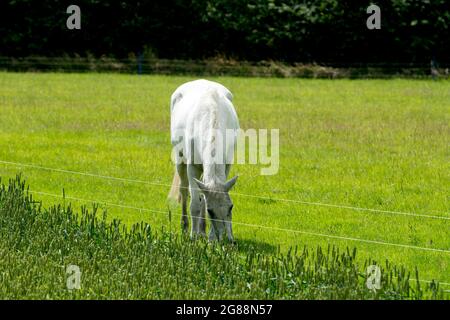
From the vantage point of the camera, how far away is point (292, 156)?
16766 mm

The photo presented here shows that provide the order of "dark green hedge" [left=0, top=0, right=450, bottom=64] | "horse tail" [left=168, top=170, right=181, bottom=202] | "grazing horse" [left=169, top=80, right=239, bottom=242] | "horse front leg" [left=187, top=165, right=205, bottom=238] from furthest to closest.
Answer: "dark green hedge" [left=0, top=0, right=450, bottom=64]
"horse tail" [left=168, top=170, right=181, bottom=202]
"horse front leg" [left=187, top=165, right=205, bottom=238]
"grazing horse" [left=169, top=80, right=239, bottom=242]

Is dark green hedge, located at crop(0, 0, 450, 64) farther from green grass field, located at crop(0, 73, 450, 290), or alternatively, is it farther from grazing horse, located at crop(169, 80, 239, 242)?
grazing horse, located at crop(169, 80, 239, 242)

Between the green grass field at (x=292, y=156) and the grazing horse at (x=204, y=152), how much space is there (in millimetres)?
584

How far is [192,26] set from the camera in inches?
1433

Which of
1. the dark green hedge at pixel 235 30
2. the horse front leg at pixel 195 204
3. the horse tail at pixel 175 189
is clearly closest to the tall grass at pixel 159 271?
the horse front leg at pixel 195 204

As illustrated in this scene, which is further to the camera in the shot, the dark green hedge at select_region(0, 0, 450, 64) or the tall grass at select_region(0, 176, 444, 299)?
the dark green hedge at select_region(0, 0, 450, 64)

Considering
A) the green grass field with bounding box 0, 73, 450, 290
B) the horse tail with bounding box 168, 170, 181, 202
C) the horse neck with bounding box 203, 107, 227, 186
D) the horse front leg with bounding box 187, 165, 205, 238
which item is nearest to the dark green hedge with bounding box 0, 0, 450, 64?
the green grass field with bounding box 0, 73, 450, 290

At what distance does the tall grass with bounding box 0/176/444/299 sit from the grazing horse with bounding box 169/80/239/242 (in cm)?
47

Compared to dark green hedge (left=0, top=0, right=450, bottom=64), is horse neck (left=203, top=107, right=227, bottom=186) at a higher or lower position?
lower

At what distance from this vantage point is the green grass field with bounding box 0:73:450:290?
1128cm
